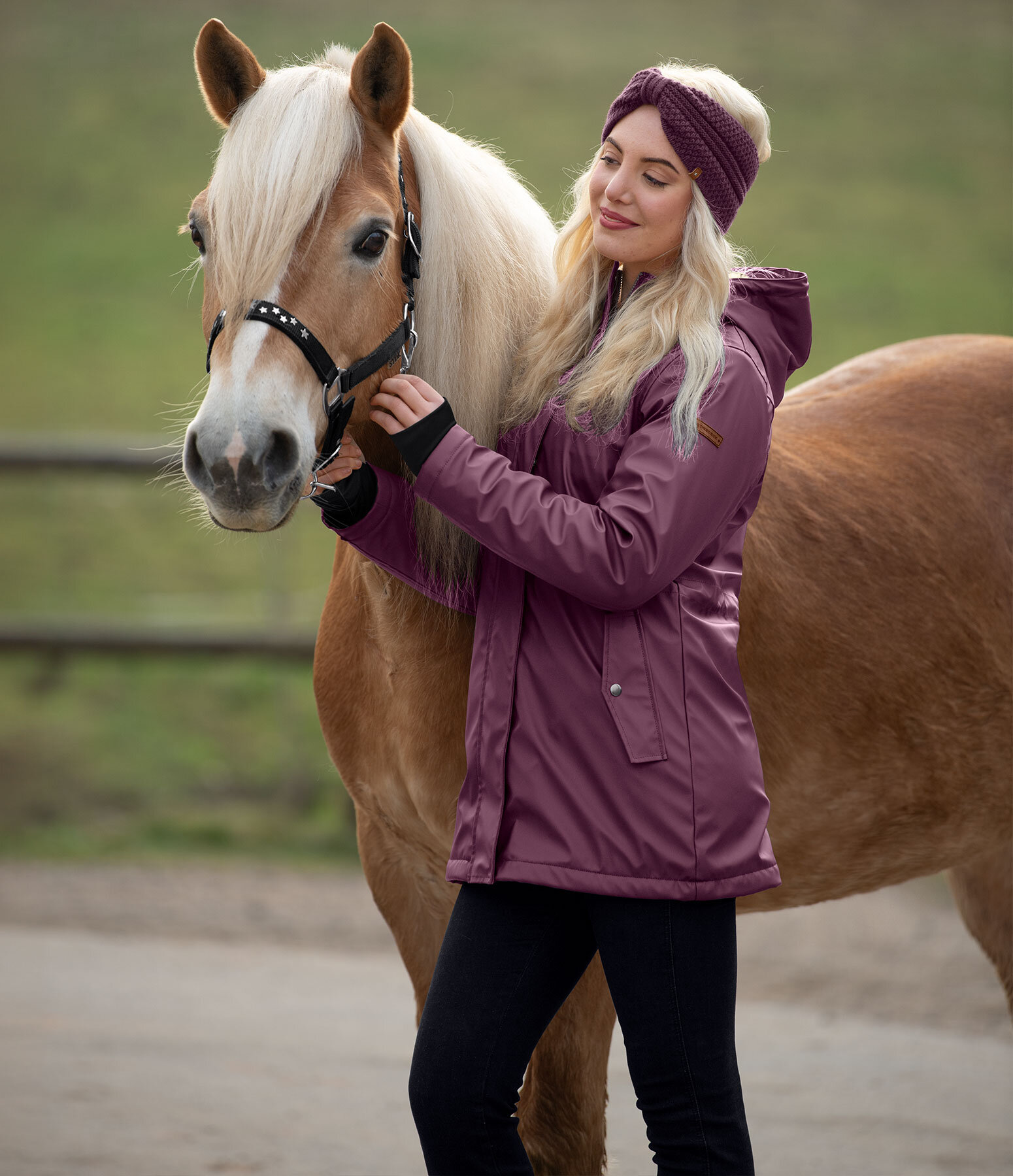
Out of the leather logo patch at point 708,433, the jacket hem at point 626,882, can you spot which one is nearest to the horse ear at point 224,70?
the leather logo patch at point 708,433

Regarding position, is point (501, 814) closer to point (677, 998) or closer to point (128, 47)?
point (677, 998)

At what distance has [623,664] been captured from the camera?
4.48 feet

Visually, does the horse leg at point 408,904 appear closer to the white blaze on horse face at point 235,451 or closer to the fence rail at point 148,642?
the white blaze on horse face at point 235,451

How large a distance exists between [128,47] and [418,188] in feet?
49.3

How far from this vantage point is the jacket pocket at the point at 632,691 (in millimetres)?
1350

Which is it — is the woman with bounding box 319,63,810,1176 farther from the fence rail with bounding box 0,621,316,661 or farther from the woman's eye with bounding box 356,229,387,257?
the fence rail with bounding box 0,621,316,661

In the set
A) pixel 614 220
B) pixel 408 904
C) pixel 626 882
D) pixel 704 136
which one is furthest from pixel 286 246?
pixel 408 904

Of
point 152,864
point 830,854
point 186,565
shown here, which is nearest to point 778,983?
point 830,854

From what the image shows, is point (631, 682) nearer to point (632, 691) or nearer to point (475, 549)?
point (632, 691)

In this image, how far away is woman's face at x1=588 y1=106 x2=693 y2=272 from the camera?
1.47 meters

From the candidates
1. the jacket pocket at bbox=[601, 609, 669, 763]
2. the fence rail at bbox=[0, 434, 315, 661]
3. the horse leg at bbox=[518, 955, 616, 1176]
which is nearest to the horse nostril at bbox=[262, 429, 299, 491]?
the jacket pocket at bbox=[601, 609, 669, 763]

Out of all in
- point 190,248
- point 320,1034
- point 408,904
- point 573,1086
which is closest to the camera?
point 573,1086

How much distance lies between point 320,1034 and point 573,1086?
5.53 feet

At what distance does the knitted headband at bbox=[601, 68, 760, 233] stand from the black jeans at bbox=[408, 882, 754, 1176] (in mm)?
848
